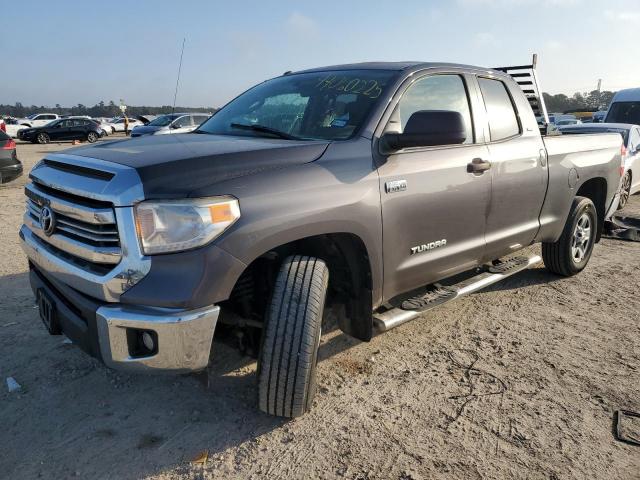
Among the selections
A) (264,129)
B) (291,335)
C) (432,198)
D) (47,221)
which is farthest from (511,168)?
(47,221)

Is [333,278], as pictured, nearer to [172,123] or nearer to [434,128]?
[434,128]

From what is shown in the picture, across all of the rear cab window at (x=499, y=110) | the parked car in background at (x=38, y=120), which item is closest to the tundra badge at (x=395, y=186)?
the rear cab window at (x=499, y=110)

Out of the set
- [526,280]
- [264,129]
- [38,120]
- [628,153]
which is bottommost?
[526,280]

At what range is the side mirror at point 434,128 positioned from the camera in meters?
2.74

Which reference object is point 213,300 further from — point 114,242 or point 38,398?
point 38,398

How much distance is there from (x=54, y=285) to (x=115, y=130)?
42.5 m

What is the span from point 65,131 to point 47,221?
97.4 feet

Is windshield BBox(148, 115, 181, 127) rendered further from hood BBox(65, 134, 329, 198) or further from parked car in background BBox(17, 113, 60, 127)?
parked car in background BBox(17, 113, 60, 127)

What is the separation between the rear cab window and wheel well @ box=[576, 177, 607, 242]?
5.21 feet

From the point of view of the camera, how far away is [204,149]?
260cm

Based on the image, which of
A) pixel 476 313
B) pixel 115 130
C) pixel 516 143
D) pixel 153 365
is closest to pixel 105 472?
pixel 153 365

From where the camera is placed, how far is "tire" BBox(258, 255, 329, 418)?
8.05 feet

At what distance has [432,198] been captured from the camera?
10.2 feet

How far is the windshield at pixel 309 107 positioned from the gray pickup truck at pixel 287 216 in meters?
0.02
